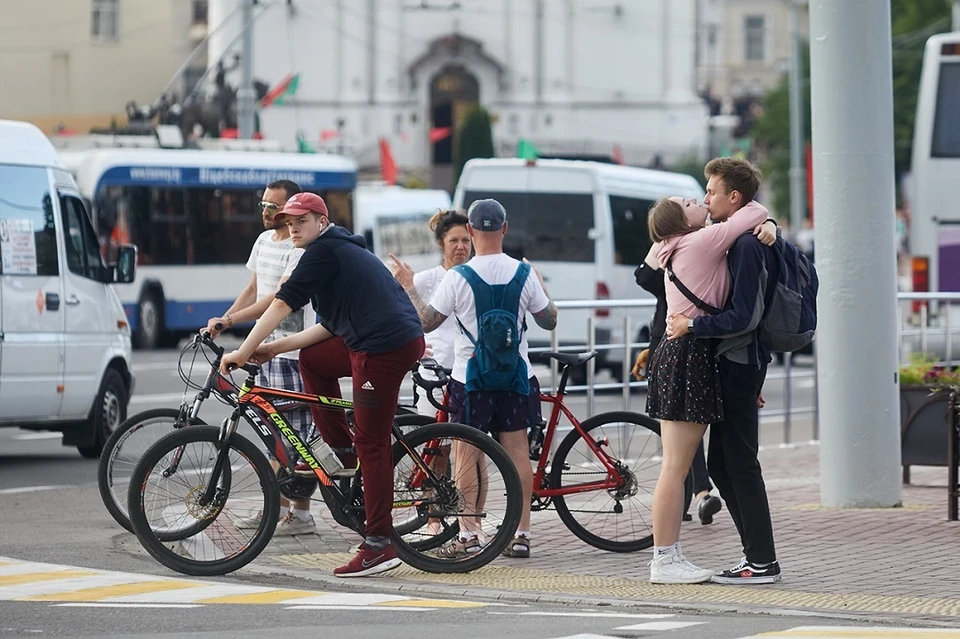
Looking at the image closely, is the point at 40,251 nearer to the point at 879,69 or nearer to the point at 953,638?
the point at 879,69

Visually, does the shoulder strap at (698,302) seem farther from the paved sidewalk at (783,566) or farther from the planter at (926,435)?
the planter at (926,435)


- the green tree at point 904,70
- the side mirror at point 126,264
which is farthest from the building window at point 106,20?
the side mirror at point 126,264

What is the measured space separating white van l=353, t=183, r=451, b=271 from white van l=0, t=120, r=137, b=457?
22.0 m

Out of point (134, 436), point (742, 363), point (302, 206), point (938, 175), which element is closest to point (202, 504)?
point (134, 436)

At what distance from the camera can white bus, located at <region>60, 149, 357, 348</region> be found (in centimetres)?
2898

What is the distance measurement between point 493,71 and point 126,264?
2629 inches

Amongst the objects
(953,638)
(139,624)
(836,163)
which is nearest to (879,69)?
(836,163)

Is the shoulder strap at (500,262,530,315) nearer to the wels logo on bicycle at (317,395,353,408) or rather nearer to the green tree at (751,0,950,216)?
the wels logo on bicycle at (317,395,353,408)

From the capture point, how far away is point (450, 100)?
80562 millimetres

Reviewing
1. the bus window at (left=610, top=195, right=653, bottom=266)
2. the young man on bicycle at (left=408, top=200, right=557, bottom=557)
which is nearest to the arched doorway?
the bus window at (left=610, top=195, right=653, bottom=266)

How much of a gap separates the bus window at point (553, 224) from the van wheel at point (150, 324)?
921 centimetres

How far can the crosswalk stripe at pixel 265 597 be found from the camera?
765cm

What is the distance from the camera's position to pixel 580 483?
9.16m

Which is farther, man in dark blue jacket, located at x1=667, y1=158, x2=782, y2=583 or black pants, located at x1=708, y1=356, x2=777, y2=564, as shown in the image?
black pants, located at x1=708, y1=356, x2=777, y2=564
